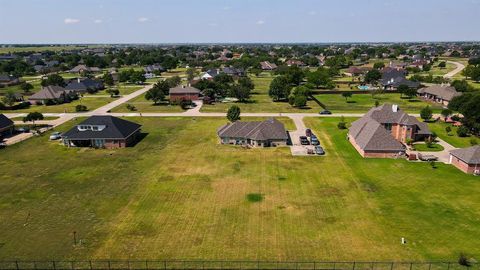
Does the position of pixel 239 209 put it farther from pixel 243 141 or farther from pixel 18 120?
pixel 18 120

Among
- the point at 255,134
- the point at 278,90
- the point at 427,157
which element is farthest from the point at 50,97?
the point at 427,157

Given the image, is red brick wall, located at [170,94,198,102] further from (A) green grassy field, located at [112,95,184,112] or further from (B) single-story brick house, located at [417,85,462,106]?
(B) single-story brick house, located at [417,85,462,106]

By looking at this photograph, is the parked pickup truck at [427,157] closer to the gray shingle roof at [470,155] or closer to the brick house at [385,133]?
the brick house at [385,133]

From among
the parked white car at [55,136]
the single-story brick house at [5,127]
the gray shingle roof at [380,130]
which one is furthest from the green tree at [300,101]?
the single-story brick house at [5,127]

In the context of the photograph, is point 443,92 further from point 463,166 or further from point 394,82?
point 463,166

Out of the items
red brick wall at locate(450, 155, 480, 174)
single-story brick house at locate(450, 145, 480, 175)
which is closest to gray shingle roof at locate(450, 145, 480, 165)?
single-story brick house at locate(450, 145, 480, 175)

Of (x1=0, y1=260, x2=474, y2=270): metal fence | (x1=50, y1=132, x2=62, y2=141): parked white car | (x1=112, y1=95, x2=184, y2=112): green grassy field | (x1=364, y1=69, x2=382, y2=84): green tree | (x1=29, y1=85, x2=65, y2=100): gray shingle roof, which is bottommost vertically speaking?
(x1=0, y1=260, x2=474, y2=270): metal fence

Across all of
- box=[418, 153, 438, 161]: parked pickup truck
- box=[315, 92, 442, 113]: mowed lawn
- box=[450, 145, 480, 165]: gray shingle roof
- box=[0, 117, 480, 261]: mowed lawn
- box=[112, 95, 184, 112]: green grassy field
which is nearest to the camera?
box=[0, 117, 480, 261]: mowed lawn

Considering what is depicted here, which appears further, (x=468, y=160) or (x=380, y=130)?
(x=380, y=130)

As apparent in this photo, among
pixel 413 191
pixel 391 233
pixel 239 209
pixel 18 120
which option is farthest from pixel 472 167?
pixel 18 120
